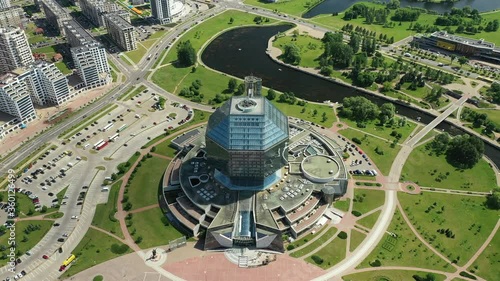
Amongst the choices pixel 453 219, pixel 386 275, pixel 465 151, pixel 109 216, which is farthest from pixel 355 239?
pixel 109 216

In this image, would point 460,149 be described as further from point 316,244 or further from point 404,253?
point 316,244

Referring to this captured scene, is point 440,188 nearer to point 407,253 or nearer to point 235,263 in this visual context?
point 407,253

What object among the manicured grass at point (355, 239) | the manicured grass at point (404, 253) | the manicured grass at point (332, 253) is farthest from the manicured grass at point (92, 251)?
the manicured grass at point (404, 253)

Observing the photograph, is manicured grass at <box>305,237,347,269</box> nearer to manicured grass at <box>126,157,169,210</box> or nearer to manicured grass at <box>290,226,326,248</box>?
manicured grass at <box>290,226,326,248</box>

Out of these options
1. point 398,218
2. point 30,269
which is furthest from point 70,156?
point 398,218

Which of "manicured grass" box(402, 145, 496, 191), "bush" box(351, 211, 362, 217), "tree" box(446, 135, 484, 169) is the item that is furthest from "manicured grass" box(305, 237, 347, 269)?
"tree" box(446, 135, 484, 169)
